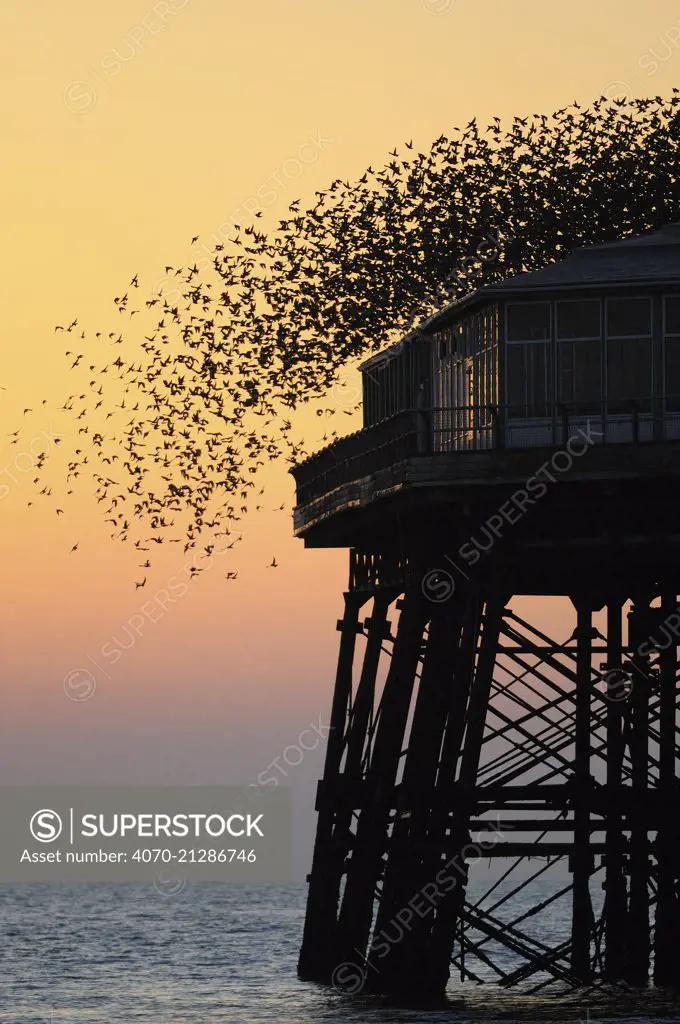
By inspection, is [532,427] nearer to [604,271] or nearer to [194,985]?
[604,271]

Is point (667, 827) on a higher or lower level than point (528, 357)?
lower

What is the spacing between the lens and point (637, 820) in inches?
1550

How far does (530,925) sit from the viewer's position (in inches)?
4643

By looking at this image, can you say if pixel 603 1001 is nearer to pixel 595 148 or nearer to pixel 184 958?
pixel 595 148

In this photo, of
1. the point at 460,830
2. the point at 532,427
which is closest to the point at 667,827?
the point at 460,830

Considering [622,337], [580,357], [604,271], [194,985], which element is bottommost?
[194,985]

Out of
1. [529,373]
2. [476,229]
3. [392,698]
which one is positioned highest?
[476,229]

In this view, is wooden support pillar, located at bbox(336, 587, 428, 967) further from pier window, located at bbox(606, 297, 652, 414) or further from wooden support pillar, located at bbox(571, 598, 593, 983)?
pier window, located at bbox(606, 297, 652, 414)

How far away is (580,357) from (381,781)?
8.94m

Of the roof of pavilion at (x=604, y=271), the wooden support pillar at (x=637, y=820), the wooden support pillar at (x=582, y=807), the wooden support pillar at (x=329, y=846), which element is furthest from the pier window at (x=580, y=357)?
the wooden support pillar at (x=329, y=846)

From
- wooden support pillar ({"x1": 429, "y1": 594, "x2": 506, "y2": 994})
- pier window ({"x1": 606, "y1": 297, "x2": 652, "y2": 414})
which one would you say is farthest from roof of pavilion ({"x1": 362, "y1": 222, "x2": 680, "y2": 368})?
wooden support pillar ({"x1": 429, "y1": 594, "x2": 506, "y2": 994})

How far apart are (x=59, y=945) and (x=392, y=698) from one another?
51150 mm

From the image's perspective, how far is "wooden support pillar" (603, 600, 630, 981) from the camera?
40.8m

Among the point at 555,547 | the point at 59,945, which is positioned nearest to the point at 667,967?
the point at 555,547
